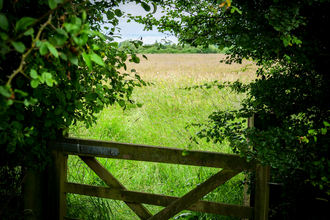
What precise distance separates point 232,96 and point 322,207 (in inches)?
161

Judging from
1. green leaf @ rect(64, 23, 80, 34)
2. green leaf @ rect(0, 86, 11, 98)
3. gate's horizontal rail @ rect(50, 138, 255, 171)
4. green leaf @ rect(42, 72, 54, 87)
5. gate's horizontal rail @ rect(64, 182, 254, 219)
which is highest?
green leaf @ rect(64, 23, 80, 34)

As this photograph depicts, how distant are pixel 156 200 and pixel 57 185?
35.1 inches

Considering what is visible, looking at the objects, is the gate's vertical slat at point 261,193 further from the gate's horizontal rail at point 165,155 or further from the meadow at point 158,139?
the meadow at point 158,139

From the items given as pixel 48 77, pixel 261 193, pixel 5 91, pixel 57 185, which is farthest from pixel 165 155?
pixel 5 91

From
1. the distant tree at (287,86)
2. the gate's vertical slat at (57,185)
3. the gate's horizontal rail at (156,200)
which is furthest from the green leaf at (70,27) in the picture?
the gate's vertical slat at (57,185)

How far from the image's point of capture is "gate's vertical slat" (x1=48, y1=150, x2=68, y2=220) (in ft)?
8.25

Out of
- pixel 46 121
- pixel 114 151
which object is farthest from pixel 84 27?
pixel 114 151

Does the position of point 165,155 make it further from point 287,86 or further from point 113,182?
point 287,86

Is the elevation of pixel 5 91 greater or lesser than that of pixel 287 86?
lesser

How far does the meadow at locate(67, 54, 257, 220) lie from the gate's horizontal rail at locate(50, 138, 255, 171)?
120 mm

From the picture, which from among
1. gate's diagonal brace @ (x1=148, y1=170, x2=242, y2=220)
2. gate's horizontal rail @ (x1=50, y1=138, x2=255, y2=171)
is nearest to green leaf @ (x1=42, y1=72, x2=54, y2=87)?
gate's horizontal rail @ (x1=50, y1=138, x2=255, y2=171)

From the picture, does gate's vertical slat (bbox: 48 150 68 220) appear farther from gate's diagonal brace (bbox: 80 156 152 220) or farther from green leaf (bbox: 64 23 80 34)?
green leaf (bbox: 64 23 80 34)

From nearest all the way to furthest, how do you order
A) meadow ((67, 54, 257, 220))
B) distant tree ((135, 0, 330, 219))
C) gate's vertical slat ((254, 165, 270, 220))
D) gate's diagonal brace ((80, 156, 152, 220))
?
distant tree ((135, 0, 330, 219)) < gate's vertical slat ((254, 165, 270, 220)) < gate's diagonal brace ((80, 156, 152, 220)) < meadow ((67, 54, 257, 220))

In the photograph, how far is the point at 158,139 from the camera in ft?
16.2
